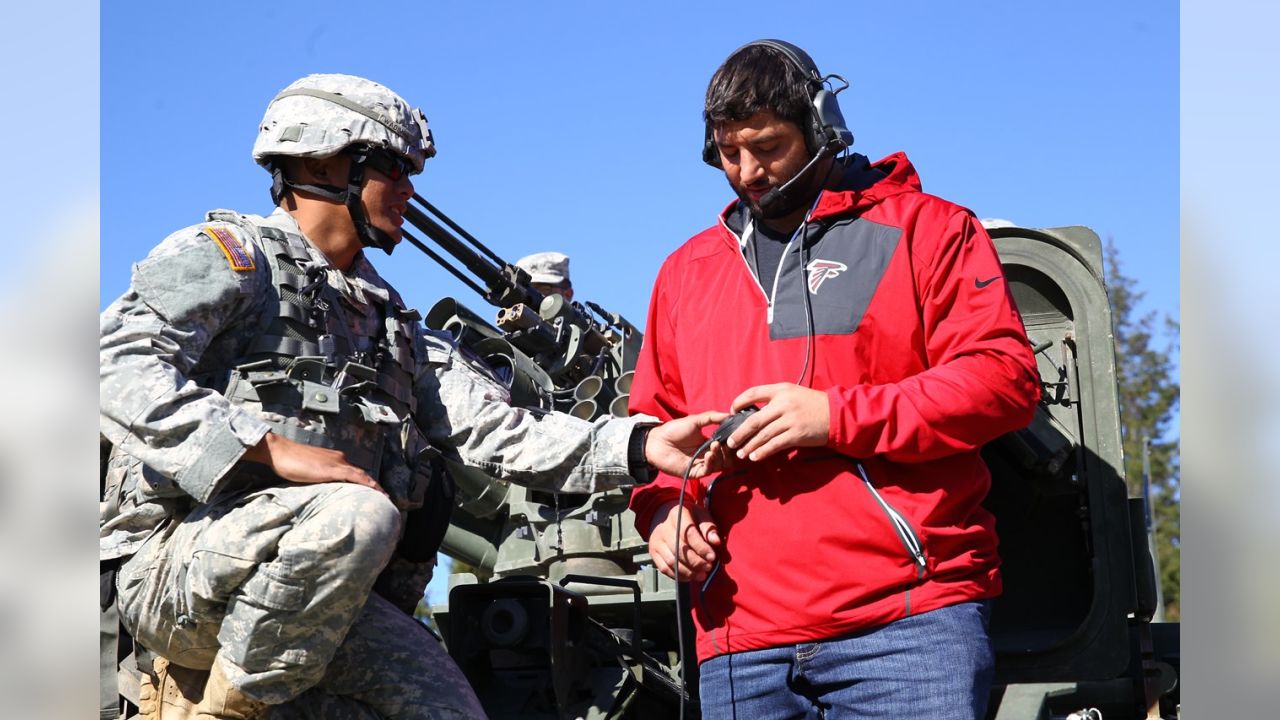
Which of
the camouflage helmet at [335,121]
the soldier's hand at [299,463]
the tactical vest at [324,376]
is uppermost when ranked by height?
the camouflage helmet at [335,121]

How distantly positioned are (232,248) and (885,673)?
2158 millimetres

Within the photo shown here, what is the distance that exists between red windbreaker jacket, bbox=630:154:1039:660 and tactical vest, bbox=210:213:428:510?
2.77ft

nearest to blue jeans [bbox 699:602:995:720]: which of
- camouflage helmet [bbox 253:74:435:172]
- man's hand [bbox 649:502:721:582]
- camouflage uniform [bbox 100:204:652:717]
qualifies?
man's hand [bbox 649:502:721:582]

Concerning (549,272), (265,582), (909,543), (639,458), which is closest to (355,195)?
(639,458)

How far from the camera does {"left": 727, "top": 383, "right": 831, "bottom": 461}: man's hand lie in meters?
3.70

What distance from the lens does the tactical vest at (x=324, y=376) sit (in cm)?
437

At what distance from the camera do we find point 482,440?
4875 millimetres

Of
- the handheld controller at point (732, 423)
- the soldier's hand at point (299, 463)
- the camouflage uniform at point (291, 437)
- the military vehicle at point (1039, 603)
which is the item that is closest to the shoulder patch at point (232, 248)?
the camouflage uniform at point (291, 437)

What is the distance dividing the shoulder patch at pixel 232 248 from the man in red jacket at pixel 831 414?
1209 mm

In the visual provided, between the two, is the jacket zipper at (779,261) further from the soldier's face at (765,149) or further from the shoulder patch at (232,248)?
the shoulder patch at (232,248)

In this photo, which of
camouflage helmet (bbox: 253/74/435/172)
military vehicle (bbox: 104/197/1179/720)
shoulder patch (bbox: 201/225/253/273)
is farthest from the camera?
military vehicle (bbox: 104/197/1179/720)

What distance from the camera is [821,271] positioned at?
401 cm

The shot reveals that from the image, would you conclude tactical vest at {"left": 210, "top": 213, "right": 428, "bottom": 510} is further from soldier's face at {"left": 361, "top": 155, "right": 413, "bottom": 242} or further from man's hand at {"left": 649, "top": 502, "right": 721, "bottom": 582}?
man's hand at {"left": 649, "top": 502, "right": 721, "bottom": 582}
